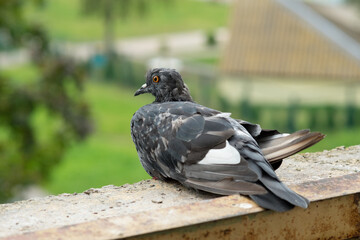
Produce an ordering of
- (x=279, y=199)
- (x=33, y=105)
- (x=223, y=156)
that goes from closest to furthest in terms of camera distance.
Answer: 1. (x=279, y=199)
2. (x=223, y=156)
3. (x=33, y=105)

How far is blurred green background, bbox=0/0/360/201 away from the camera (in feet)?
38.6

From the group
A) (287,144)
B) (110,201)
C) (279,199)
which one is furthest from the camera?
(287,144)

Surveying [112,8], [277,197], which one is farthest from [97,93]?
[277,197]

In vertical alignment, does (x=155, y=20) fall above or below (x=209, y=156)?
below

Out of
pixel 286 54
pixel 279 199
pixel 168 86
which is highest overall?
Result: pixel 168 86

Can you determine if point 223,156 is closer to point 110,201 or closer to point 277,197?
point 277,197

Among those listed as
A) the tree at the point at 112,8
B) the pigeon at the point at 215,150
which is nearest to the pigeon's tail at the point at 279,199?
the pigeon at the point at 215,150

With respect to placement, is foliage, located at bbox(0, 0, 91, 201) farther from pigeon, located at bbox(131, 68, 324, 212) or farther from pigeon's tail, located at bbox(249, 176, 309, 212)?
pigeon's tail, located at bbox(249, 176, 309, 212)

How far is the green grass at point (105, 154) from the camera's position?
22641mm

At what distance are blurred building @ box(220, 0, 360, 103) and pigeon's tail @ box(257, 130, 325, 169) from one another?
64.9 feet

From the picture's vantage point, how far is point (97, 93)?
38.3m

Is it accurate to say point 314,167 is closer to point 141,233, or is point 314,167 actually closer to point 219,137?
point 219,137

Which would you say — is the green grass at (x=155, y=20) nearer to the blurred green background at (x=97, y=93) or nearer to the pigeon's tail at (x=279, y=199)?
the blurred green background at (x=97, y=93)

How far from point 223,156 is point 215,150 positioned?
8 centimetres
